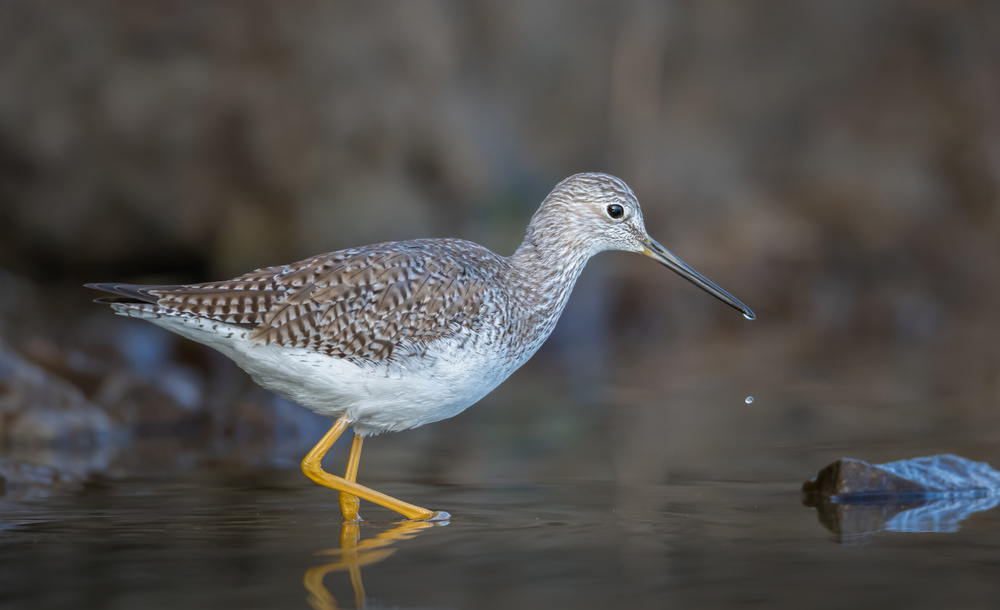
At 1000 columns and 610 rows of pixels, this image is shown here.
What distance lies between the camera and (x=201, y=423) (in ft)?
31.3

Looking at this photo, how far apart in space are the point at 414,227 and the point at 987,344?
27.3 ft

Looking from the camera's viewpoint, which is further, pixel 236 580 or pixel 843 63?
pixel 843 63

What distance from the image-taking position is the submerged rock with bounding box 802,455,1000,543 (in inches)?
241

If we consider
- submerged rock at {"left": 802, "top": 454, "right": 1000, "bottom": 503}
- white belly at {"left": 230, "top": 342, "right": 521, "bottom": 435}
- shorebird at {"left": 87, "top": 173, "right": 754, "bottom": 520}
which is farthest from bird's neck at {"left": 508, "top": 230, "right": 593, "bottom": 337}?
submerged rock at {"left": 802, "top": 454, "right": 1000, "bottom": 503}

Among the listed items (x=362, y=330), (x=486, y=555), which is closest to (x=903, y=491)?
(x=486, y=555)

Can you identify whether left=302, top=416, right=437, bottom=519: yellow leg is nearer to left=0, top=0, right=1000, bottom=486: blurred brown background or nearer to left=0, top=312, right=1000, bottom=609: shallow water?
left=0, top=312, right=1000, bottom=609: shallow water

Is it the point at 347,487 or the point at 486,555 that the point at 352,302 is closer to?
the point at 347,487

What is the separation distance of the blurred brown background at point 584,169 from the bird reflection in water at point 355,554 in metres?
2.34

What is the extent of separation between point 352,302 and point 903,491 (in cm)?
352

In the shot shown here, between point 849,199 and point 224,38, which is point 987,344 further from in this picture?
point 224,38

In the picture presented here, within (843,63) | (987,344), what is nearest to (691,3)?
(843,63)

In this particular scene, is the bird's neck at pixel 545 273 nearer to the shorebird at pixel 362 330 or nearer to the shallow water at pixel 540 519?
the shorebird at pixel 362 330

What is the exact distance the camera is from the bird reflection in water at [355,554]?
4.52 meters

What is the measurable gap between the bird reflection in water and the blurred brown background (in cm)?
234
